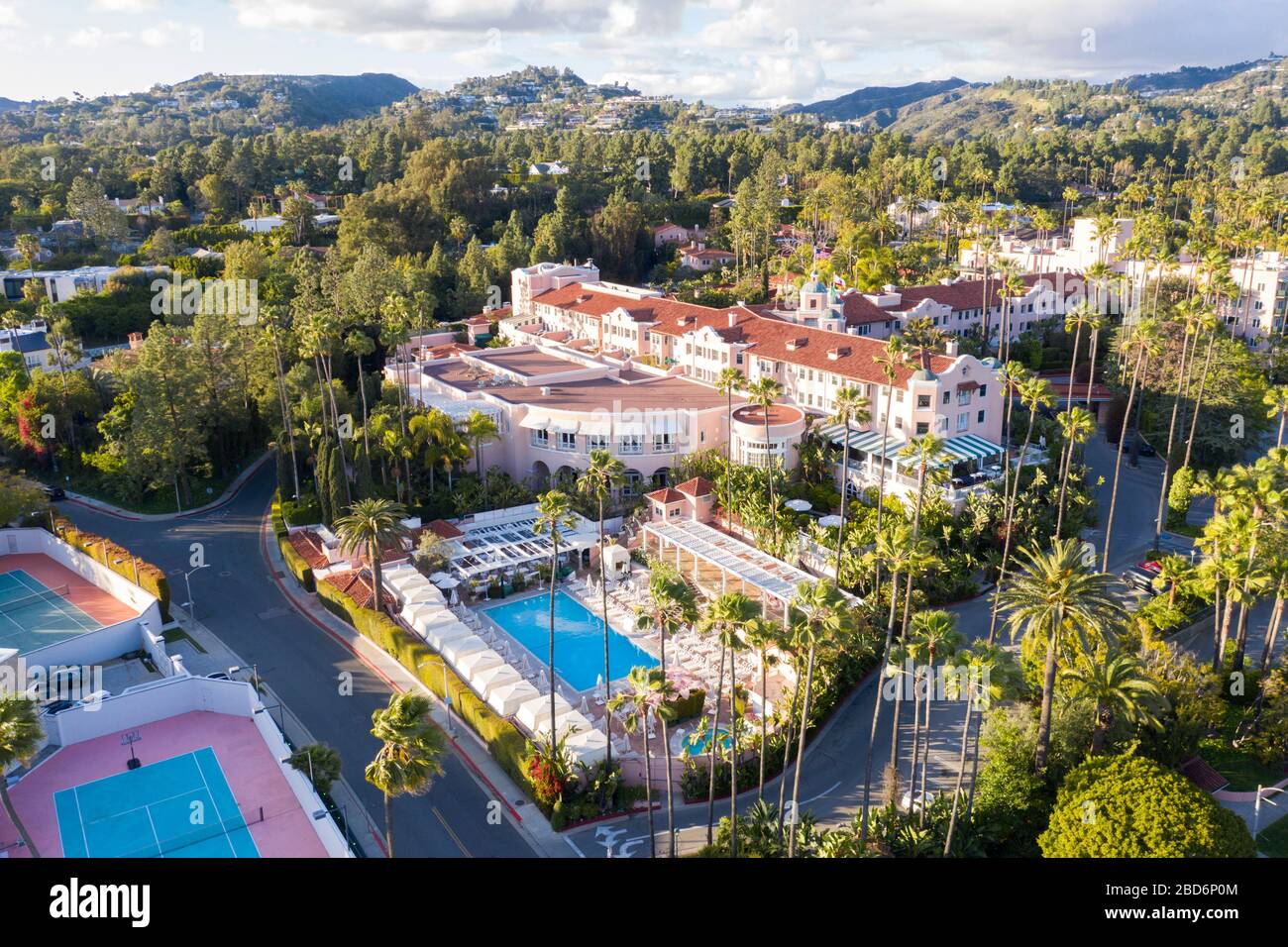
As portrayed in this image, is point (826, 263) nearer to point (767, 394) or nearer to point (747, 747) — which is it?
point (767, 394)

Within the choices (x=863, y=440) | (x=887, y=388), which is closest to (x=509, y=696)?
(x=863, y=440)

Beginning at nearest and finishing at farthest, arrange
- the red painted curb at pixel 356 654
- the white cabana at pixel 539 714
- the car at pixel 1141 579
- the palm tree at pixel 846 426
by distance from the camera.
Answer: the red painted curb at pixel 356 654 < the white cabana at pixel 539 714 < the palm tree at pixel 846 426 < the car at pixel 1141 579

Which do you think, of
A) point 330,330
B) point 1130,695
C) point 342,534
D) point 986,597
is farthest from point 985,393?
point 330,330

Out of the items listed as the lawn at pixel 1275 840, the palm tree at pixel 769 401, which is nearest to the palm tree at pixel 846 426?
the palm tree at pixel 769 401

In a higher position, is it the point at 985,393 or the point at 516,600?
the point at 985,393

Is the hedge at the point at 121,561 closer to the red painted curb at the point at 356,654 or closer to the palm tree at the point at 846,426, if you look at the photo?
the red painted curb at the point at 356,654
